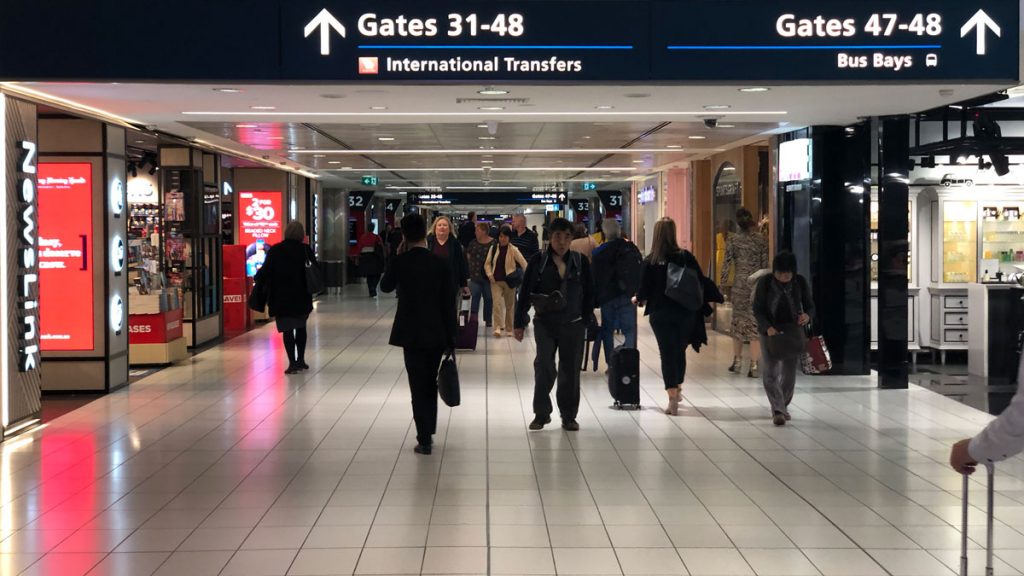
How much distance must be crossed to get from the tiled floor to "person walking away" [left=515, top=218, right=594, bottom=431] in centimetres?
31

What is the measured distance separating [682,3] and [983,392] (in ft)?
18.8

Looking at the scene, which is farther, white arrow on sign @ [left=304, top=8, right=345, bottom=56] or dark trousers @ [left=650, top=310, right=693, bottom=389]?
dark trousers @ [left=650, top=310, right=693, bottom=389]

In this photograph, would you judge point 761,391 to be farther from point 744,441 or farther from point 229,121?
point 229,121

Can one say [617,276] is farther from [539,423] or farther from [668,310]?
[539,423]

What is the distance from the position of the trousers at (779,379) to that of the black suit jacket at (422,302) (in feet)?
8.36

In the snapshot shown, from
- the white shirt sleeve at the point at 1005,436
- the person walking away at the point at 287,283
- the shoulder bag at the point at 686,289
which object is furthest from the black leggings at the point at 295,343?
the white shirt sleeve at the point at 1005,436

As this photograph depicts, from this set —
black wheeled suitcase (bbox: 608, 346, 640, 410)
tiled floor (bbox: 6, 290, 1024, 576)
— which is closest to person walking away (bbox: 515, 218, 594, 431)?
tiled floor (bbox: 6, 290, 1024, 576)

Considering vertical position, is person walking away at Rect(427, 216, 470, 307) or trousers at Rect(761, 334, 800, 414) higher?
person walking away at Rect(427, 216, 470, 307)

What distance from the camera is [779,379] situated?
334 inches

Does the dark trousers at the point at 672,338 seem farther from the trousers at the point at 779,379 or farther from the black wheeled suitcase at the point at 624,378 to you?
the trousers at the point at 779,379

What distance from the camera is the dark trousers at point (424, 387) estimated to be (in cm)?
723

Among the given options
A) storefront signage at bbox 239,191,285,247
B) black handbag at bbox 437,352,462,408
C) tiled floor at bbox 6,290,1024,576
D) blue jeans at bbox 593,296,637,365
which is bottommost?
tiled floor at bbox 6,290,1024,576

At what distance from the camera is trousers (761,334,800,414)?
27.4 ft

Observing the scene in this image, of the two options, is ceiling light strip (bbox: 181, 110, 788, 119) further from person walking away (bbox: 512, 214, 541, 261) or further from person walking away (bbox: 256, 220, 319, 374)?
person walking away (bbox: 512, 214, 541, 261)
